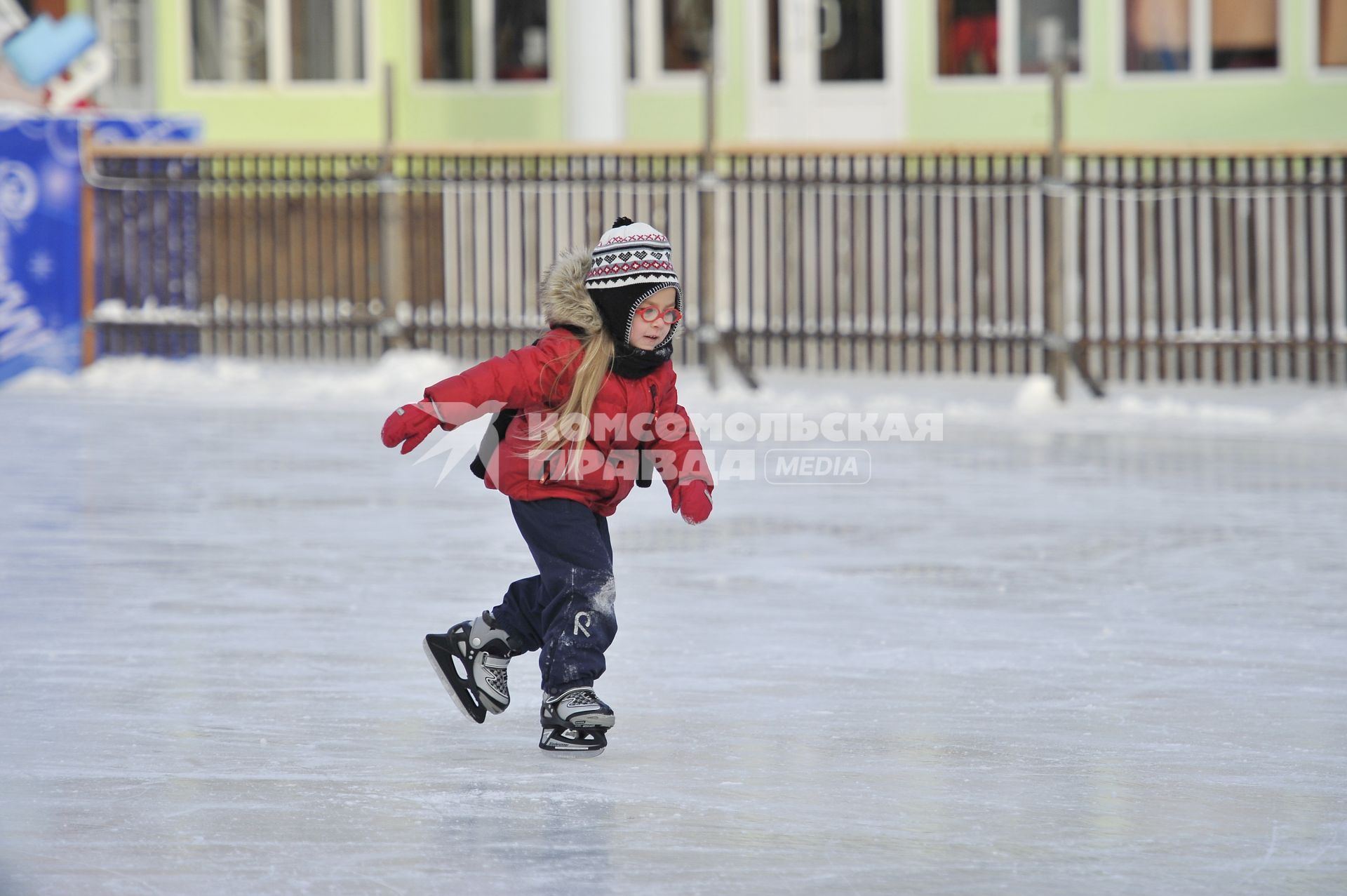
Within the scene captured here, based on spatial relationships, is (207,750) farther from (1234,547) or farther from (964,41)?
(964,41)

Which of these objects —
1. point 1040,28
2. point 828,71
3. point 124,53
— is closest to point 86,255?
point 828,71

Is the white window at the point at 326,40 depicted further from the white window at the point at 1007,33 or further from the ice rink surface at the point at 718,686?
the ice rink surface at the point at 718,686

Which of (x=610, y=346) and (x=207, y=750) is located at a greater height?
(x=610, y=346)

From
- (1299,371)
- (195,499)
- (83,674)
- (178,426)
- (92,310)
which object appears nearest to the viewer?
(83,674)

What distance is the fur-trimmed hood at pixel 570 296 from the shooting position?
569cm

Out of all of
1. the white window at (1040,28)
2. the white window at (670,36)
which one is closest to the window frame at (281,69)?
the white window at (670,36)

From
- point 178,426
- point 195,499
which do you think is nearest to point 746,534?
point 195,499

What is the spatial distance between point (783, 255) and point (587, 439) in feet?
33.9

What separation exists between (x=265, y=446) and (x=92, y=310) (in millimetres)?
4794

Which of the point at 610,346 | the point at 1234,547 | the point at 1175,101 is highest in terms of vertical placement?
the point at 1175,101

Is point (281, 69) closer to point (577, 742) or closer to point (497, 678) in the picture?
point (497, 678)

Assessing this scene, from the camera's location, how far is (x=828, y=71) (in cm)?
2311

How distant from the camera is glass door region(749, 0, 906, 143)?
2297cm

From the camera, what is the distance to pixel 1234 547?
30.2 feet
